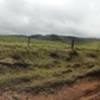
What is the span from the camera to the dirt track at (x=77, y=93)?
2591cm

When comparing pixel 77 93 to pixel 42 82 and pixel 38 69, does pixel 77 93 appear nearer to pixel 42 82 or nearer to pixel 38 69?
pixel 42 82

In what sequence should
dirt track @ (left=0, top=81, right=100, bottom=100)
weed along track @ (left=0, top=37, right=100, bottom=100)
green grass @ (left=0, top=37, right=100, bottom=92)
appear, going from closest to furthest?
dirt track @ (left=0, top=81, right=100, bottom=100), weed along track @ (left=0, top=37, right=100, bottom=100), green grass @ (left=0, top=37, right=100, bottom=92)

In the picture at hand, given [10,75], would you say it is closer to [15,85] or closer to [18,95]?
[15,85]

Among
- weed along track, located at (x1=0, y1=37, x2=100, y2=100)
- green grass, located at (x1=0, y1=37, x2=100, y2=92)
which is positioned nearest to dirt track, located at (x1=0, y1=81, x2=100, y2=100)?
weed along track, located at (x1=0, y1=37, x2=100, y2=100)

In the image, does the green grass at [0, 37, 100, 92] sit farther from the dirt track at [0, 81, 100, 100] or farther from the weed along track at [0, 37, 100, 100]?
the dirt track at [0, 81, 100, 100]

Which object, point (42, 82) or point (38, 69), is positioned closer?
point (42, 82)

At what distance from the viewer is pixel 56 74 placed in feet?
107

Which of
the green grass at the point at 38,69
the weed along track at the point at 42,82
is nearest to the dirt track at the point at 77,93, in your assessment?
the weed along track at the point at 42,82

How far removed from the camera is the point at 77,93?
27109 millimetres

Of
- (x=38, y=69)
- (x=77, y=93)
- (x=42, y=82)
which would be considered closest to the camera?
(x=77, y=93)

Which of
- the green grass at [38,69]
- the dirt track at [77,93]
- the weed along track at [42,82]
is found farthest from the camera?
the green grass at [38,69]

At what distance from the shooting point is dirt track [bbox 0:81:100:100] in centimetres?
2591

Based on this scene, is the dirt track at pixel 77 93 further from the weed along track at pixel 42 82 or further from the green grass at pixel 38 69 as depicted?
the green grass at pixel 38 69

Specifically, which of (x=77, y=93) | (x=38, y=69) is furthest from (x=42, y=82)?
(x=38, y=69)
